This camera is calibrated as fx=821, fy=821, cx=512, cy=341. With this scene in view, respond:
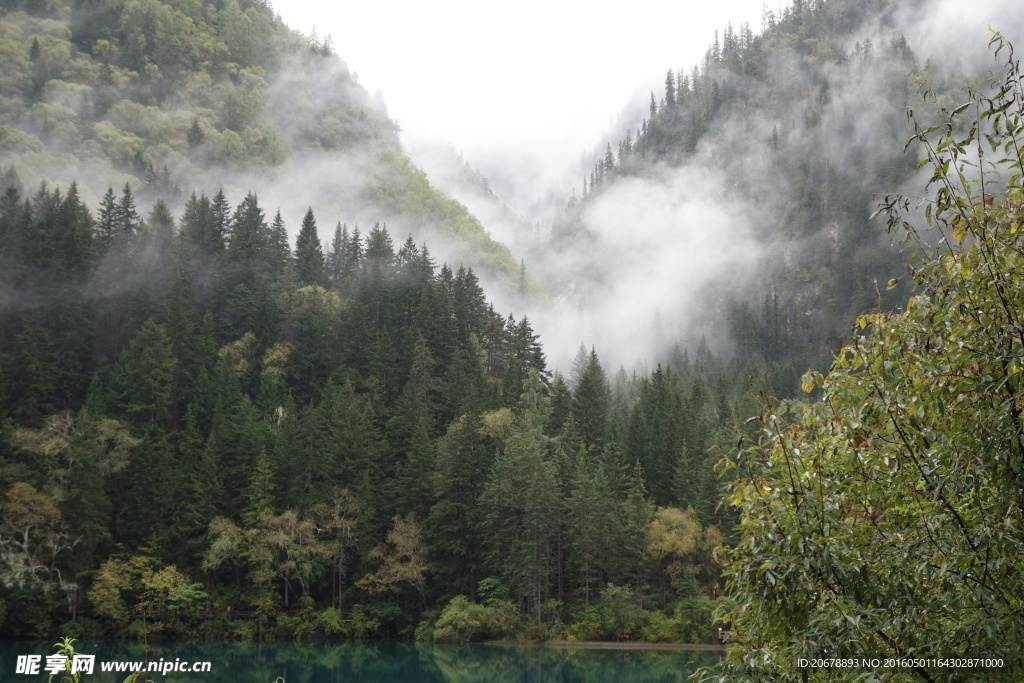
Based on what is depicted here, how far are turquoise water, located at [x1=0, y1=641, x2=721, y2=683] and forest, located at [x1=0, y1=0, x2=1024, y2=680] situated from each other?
8.12 ft

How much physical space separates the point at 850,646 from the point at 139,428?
5634cm

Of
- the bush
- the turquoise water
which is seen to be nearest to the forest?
the bush

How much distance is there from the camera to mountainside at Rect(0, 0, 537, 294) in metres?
106

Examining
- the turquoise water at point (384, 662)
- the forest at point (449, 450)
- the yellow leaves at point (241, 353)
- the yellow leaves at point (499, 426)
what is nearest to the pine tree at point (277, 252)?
the forest at point (449, 450)

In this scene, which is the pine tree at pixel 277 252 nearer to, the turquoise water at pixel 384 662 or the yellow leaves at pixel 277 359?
the yellow leaves at pixel 277 359

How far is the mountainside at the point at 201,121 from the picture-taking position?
10638 centimetres

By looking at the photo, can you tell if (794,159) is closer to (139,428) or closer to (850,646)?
(139,428)

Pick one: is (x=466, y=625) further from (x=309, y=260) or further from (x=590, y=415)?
(x=309, y=260)

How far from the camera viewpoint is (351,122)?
5630 inches

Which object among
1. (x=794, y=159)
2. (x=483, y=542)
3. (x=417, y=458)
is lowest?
(x=483, y=542)

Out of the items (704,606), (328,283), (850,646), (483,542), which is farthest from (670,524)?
(850,646)

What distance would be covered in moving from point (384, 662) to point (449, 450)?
646 inches

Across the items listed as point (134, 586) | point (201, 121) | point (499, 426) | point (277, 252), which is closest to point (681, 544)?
point (499, 426)

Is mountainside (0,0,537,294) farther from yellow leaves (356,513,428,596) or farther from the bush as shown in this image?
the bush
